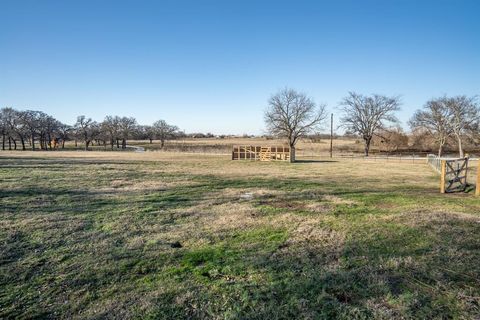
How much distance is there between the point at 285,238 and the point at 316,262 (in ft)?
4.21

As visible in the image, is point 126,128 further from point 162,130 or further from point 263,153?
point 263,153

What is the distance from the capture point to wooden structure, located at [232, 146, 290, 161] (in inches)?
1305

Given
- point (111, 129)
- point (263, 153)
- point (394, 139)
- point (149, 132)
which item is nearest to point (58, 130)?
point (111, 129)

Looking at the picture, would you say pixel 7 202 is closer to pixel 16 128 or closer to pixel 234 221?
pixel 234 221

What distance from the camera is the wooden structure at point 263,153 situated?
Result: 3316cm

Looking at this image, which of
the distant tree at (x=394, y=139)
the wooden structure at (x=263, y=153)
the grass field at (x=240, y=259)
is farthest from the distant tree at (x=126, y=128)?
the grass field at (x=240, y=259)

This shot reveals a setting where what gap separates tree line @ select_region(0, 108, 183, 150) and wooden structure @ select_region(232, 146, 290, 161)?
5284 cm

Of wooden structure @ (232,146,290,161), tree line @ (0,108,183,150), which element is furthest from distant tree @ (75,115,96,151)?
wooden structure @ (232,146,290,161)

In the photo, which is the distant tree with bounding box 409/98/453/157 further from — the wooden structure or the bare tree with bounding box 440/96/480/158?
the wooden structure

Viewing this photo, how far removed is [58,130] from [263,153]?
65294mm

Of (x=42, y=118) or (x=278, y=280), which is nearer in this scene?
(x=278, y=280)

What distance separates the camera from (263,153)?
34.2 metres

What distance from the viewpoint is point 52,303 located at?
363 cm

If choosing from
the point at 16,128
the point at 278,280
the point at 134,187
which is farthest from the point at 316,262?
the point at 16,128
